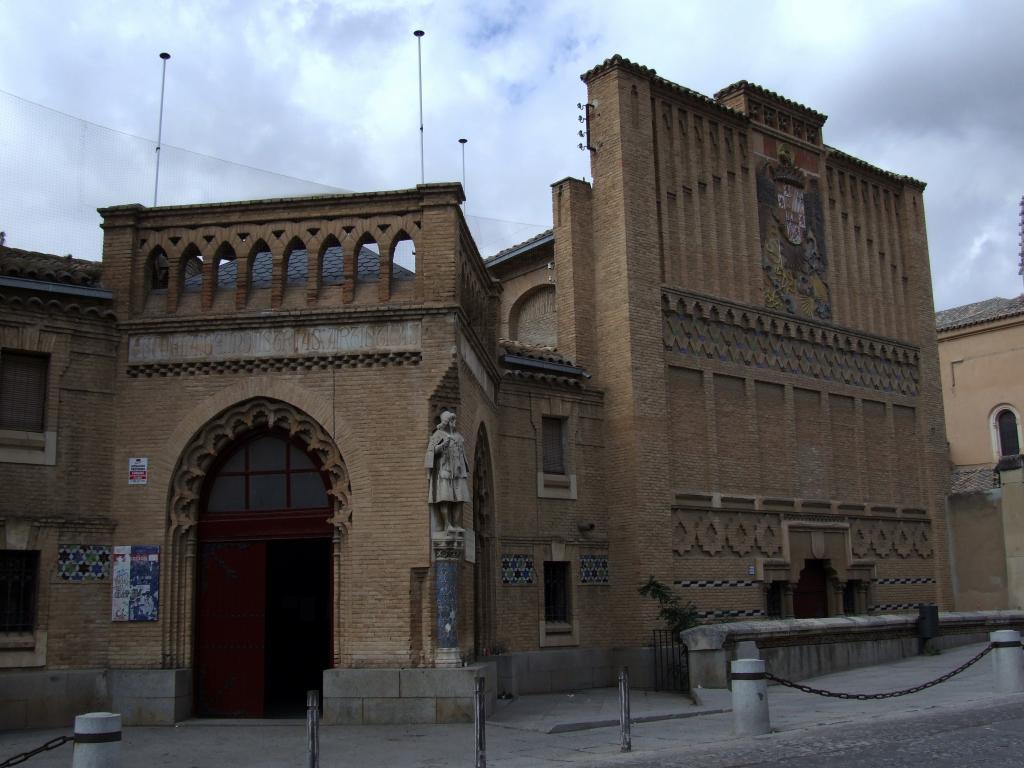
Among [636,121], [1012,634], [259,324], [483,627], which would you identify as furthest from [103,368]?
[1012,634]

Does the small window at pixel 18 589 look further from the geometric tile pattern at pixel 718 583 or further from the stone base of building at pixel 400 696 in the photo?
the geometric tile pattern at pixel 718 583

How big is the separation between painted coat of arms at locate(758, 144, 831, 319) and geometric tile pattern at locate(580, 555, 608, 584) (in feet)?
26.2

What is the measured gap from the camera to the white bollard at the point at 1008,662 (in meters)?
16.8

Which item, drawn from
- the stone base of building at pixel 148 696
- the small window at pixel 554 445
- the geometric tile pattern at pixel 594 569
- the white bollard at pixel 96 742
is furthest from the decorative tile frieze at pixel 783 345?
the white bollard at pixel 96 742

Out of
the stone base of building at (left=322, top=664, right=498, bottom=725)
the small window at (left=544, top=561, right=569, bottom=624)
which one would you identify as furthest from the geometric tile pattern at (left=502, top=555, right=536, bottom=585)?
the stone base of building at (left=322, top=664, right=498, bottom=725)

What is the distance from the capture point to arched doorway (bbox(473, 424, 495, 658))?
19656 millimetres

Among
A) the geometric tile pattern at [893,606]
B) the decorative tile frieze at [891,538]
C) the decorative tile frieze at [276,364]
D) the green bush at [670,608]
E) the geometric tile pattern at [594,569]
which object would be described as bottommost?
the geometric tile pattern at [893,606]

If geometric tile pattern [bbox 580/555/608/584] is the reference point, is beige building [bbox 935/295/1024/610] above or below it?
above

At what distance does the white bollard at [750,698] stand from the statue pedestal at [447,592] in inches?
171

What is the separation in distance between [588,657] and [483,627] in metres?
3.22

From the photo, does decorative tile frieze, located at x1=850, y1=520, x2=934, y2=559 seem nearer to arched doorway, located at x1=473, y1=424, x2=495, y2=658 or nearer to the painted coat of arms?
the painted coat of arms

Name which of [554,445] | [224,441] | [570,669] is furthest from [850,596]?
[224,441]

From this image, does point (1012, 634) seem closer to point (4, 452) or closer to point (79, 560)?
point (79, 560)

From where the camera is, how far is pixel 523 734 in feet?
49.8
